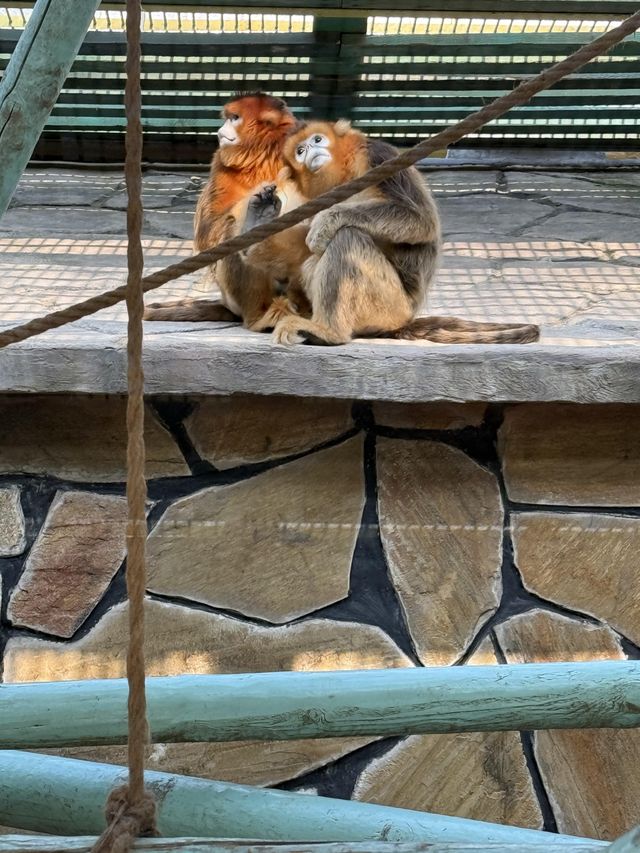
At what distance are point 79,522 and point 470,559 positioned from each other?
4.59ft

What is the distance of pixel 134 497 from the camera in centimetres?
123

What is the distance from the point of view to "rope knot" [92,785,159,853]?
1.22 metres

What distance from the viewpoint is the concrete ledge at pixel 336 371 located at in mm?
3092

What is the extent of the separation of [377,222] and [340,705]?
233 centimetres

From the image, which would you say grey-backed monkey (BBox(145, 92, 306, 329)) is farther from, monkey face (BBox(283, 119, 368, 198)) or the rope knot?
the rope knot

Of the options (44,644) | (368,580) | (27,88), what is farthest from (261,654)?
(27,88)

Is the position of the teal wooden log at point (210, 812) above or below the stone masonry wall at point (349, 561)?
above

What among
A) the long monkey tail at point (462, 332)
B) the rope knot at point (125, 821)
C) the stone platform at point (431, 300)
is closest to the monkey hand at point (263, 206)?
the stone platform at point (431, 300)

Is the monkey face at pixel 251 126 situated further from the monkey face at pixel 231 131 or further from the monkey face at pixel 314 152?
the monkey face at pixel 314 152

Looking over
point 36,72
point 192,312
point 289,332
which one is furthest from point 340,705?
point 192,312

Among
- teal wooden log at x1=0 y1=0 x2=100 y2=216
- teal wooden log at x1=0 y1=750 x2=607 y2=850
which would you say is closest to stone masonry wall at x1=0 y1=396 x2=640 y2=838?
teal wooden log at x1=0 y1=750 x2=607 y2=850

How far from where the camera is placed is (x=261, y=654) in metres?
3.50

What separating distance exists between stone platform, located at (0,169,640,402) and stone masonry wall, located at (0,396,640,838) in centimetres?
33

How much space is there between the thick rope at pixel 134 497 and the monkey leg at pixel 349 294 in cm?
201
